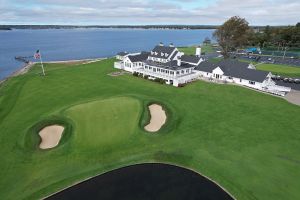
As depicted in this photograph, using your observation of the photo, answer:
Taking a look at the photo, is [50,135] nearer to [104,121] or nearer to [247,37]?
[104,121]

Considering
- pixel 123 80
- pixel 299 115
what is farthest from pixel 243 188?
pixel 123 80

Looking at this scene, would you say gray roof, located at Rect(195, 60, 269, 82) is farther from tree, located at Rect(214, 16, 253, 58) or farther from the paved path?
tree, located at Rect(214, 16, 253, 58)

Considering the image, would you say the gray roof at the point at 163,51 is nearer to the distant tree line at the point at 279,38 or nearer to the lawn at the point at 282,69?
the lawn at the point at 282,69

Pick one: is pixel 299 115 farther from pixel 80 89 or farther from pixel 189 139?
pixel 80 89

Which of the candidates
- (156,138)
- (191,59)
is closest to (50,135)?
(156,138)

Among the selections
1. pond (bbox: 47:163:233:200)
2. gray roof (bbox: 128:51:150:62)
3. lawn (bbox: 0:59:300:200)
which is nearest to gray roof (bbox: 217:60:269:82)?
lawn (bbox: 0:59:300:200)
